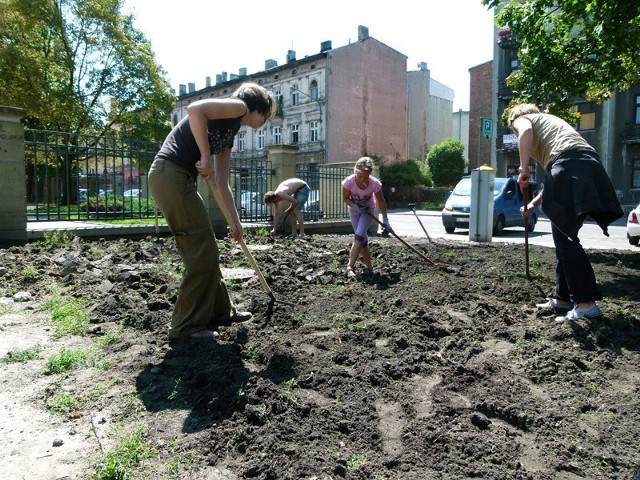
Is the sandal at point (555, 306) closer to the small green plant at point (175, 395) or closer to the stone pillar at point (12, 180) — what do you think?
the small green plant at point (175, 395)

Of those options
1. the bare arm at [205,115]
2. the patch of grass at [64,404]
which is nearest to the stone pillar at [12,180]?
the bare arm at [205,115]

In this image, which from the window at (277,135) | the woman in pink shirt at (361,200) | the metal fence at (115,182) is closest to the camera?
the woman in pink shirt at (361,200)

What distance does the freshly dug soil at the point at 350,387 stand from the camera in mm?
2287

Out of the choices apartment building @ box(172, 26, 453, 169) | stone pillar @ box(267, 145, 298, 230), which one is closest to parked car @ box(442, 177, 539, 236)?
stone pillar @ box(267, 145, 298, 230)

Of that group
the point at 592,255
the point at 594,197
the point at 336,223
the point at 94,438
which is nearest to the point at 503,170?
the point at 336,223

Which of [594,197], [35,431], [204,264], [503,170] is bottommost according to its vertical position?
[35,431]

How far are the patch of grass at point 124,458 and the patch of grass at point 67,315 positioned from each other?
1943 millimetres

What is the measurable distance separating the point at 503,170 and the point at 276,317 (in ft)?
112

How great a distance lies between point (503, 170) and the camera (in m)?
35.5

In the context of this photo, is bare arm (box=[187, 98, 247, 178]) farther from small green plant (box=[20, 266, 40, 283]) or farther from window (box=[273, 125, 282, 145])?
window (box=[273, 125, 282, 145])

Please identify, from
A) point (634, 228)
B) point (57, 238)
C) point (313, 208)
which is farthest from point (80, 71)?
point (634, 228)

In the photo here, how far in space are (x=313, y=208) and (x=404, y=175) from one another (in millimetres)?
26984

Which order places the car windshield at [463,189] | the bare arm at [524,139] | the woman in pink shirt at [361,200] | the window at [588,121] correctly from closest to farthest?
Result: 1. the bare arm at [524,139]
2. the woman in pink shirt at [361,200]
3. the car windshield at [463,189]
4. the window at [588,121]

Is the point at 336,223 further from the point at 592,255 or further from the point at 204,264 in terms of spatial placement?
the point at 204,264
